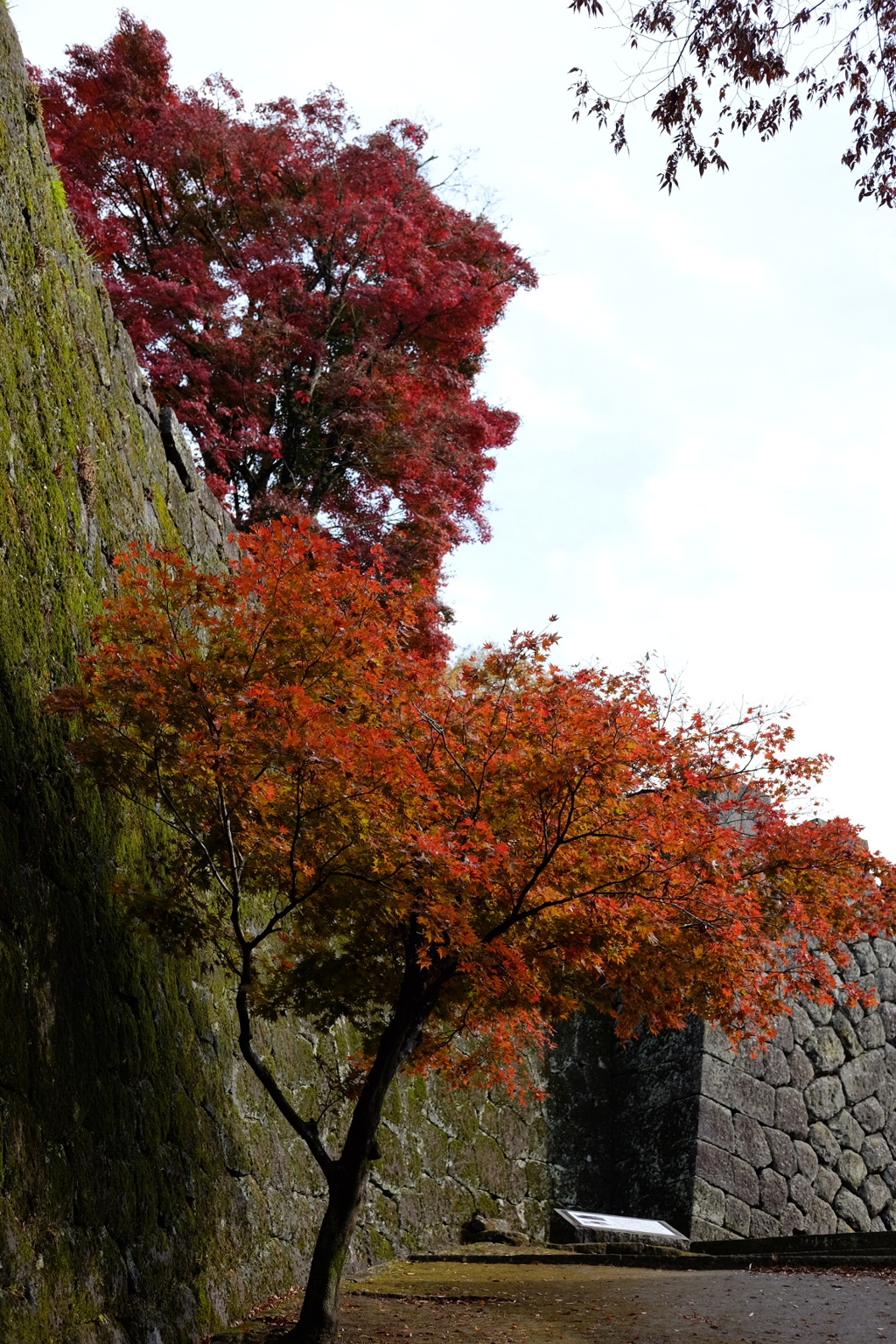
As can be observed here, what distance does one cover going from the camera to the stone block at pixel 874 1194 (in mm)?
10859

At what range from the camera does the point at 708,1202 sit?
9.82m

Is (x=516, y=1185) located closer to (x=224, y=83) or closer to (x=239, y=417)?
(x=239, y=417)

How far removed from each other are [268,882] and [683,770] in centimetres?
218

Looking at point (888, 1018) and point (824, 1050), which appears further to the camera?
point (888, 1018)

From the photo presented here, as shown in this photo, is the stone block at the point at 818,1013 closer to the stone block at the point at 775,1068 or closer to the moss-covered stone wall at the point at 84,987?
the stone block at the point at 775,1068

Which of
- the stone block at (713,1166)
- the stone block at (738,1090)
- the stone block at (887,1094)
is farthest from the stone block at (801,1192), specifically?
the stone block at (887,1094)

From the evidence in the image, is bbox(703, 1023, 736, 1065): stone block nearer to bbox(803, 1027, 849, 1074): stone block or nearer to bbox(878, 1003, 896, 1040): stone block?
bbox(803, 1027, 849, 1074): stone block

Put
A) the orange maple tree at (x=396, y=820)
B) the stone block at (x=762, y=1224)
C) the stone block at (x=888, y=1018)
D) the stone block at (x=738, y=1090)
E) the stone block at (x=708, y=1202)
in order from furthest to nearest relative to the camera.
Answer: the stone block at (x=888, y=1018), the stone block at (x=738, y=1090), the stone block at (x=762, y=1224), the stone block at (x=708, y=1202), the orange maple tree at (x=396, y=820)

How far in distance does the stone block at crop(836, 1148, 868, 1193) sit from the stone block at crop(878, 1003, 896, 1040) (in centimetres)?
148

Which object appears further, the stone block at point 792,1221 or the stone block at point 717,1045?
the stone block at point 717,1045

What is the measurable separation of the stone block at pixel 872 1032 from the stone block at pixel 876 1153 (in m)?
0.93

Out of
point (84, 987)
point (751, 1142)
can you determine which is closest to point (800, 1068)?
point (751, 1142)

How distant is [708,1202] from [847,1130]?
213 centimetres

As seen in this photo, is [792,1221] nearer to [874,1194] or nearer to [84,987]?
[874,1194]
